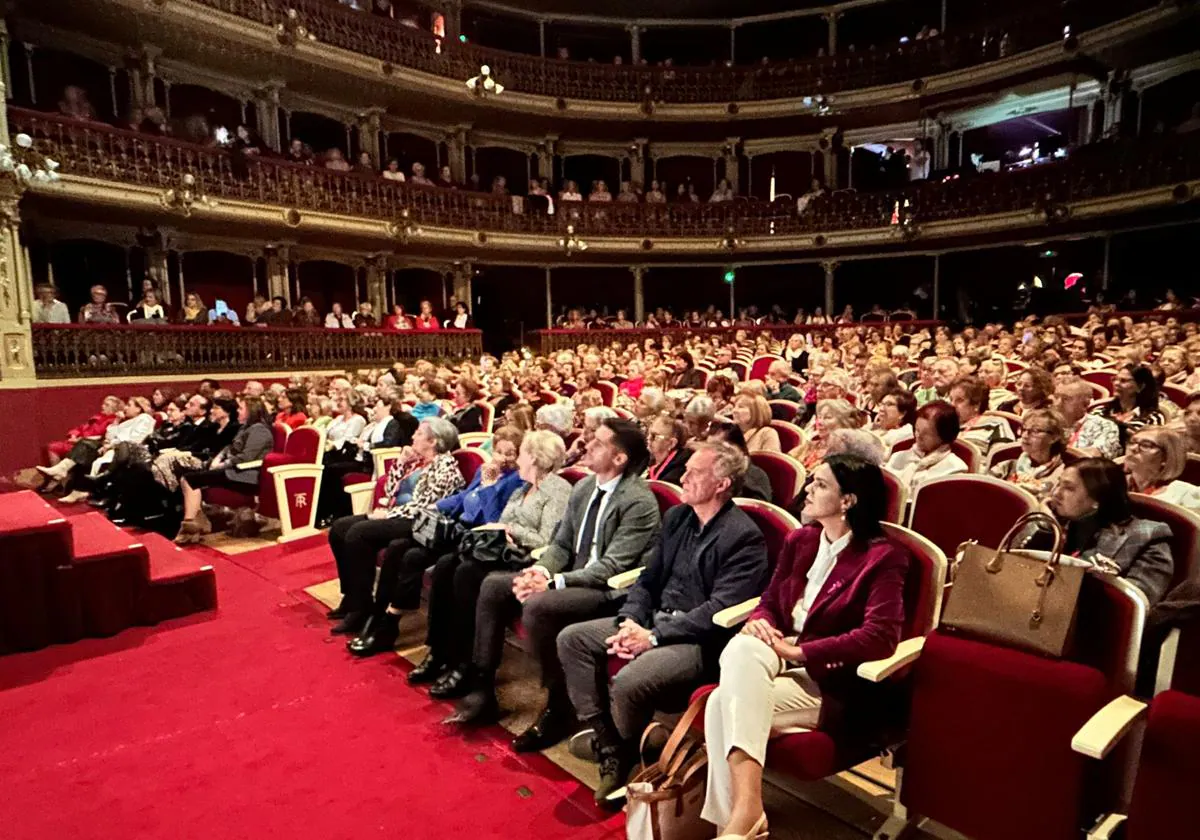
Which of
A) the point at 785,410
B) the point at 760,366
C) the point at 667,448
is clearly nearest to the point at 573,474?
the point at 667,448

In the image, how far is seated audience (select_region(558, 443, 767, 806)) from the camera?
7.37 ft

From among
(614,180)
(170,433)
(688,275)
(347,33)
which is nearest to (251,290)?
(347,33)

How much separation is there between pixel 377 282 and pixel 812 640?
47.3ft

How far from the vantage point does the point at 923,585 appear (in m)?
2.05

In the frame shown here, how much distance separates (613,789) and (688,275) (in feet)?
60.0

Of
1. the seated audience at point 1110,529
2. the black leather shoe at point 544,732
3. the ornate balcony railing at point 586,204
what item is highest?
the ornate balcony railing at point 586,204

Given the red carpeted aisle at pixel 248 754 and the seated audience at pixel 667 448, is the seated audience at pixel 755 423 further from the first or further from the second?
the red carpeted aisle at pixel 248 754

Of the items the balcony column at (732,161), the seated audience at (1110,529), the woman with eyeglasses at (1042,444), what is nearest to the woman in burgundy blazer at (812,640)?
the seated audience at (1110,529)

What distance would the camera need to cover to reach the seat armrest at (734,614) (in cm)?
222

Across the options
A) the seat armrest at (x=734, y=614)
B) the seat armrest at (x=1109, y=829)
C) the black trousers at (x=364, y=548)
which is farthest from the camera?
the black trousers at (x=364, y=548)

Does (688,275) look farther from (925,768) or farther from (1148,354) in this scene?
(925,768)

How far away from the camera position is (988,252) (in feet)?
55.1

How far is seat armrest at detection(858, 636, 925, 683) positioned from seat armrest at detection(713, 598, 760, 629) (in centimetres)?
45

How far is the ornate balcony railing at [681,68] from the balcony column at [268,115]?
164cm
